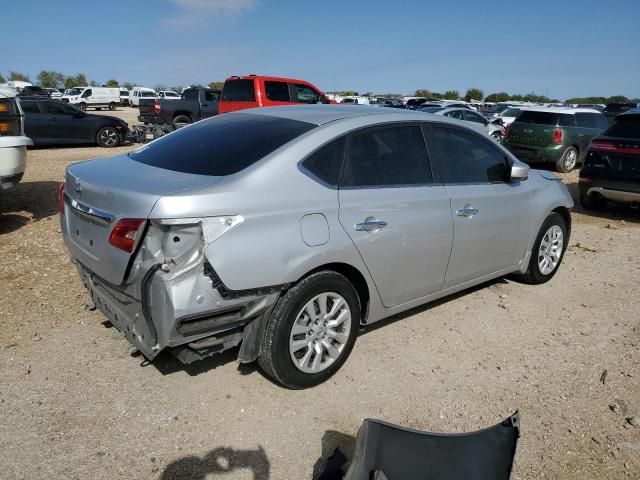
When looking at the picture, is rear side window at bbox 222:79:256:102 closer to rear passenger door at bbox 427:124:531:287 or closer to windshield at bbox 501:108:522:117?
rear passenger door at bbox 427:124:531:287

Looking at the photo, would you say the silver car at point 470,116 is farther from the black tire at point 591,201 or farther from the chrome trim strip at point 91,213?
the chrome trim strip at point 91,213

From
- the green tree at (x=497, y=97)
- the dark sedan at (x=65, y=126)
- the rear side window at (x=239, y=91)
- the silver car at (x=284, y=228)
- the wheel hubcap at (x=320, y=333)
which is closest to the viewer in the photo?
the silver car at (x=284, y=228)

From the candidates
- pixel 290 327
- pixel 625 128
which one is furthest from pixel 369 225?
pixel 625 128

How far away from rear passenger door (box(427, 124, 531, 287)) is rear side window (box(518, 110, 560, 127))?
902cm

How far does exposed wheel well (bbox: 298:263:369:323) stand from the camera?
120 inches

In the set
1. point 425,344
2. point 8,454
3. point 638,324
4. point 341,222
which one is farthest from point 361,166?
point 638,324

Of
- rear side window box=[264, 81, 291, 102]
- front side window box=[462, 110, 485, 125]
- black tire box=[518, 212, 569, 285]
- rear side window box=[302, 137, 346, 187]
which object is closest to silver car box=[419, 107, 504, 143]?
front side window box=[462, 110, 485, 125]

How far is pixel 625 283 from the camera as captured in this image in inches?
205

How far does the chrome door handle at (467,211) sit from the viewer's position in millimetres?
3752

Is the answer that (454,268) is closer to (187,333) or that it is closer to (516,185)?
(516,185)

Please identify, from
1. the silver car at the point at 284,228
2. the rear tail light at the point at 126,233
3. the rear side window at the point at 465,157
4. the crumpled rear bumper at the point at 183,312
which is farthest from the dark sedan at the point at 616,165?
the rear tail light at the point at 126,233

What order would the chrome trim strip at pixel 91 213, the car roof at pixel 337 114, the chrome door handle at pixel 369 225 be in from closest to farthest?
the chrome trim strip at pixel 91 213 → the chrome door handle at pixel 369 225 → the car roof at pixel 337 114

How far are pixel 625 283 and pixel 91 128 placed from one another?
47.4 ft

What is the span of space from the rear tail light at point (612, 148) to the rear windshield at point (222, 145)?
20.5 ft
